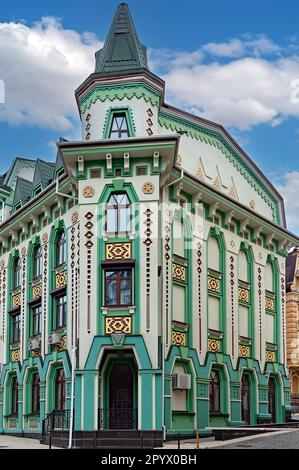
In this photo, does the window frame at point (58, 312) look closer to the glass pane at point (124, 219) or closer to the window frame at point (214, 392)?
the glass pane at point (124, 219)

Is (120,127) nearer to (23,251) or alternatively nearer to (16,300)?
(23,251)

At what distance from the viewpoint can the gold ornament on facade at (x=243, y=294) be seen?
3628cm

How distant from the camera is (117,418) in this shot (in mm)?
28812

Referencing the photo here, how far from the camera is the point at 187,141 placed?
34.9 meters

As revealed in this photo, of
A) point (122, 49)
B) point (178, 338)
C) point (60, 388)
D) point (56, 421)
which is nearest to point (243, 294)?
point (178, 338)

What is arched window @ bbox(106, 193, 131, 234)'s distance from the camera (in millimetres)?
30156

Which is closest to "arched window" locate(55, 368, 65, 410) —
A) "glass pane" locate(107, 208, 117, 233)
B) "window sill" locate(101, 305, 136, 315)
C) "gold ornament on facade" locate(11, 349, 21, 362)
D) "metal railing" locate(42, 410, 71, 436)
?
"metal railing" locate(42, 410, 71, 436)

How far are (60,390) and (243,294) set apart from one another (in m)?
9.77

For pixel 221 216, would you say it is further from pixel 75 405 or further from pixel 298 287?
pixel 298 287

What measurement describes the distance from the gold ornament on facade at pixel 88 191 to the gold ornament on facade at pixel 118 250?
6.91 ft

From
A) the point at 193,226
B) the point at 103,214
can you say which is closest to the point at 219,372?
the point at 193,226

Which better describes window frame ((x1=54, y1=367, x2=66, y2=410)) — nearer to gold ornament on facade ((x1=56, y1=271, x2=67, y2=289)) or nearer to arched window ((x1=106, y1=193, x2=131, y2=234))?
gold ornament on facade ((x1=56, y1=271, x2=67, y2=289))

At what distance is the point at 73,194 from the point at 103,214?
Answer: 8.75 ft

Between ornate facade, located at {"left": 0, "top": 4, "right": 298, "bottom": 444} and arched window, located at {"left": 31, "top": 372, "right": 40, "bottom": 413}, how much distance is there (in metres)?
0.06
